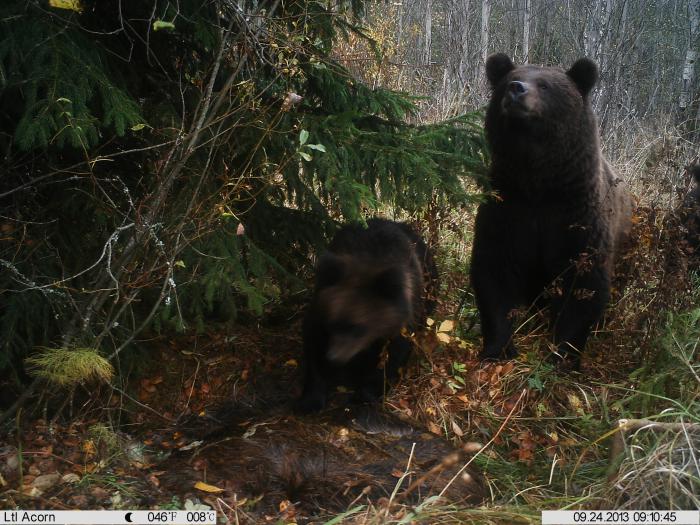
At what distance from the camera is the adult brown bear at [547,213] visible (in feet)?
15.9

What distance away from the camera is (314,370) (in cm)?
439

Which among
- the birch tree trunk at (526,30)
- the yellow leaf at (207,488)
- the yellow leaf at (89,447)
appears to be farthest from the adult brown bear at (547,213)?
the birch tree trunk at (526,30)

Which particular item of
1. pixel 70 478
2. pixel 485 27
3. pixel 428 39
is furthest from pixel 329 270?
→ pixel 485 27

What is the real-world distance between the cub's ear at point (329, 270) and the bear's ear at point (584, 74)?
7.90ft

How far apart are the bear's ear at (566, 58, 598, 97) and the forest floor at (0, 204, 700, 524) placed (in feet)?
3.82

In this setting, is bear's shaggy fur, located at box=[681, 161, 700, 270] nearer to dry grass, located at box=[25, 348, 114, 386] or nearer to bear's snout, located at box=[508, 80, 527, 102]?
bear's snout, located at box=[508, 80, 527, 102]

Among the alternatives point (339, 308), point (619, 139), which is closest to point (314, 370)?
point (339, 308)

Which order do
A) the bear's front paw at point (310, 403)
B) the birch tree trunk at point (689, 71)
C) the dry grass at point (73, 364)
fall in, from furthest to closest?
the birch tree trunk at point (689, 71)
the bear's front paw at point (310, 403)
the dry grass at point (73, 364)

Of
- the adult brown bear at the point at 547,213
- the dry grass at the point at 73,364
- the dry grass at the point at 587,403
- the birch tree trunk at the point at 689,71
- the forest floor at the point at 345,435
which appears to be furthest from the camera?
the birch tree trunk at the point at 689,71

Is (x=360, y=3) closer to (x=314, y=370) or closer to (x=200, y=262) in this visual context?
(x=200, y=262)

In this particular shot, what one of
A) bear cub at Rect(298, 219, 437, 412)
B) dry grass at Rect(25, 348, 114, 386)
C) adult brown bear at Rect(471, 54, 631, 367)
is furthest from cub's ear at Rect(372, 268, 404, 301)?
dry grass at Rect(25, 348, 114, 386)

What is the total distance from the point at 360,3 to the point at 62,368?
3153 mm

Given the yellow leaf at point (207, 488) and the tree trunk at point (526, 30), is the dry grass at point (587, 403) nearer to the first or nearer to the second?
the yellow leaf at point (207, 488)

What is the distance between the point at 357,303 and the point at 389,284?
9.1 inches
